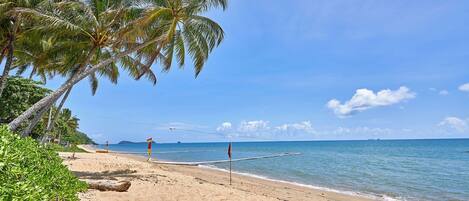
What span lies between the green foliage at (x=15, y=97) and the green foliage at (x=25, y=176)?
19.0 m

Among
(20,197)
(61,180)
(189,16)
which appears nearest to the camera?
(20,197)

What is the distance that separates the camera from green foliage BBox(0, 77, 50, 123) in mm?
19531

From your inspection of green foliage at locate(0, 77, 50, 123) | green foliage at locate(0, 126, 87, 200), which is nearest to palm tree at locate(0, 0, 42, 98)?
green foliage at locate(0, 126, 87, 200)

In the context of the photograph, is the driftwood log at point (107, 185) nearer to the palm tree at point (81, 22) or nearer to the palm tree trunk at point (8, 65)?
the palm tree at point (81, 22)

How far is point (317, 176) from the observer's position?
21688mm

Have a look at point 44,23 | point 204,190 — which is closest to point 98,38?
point 44,23

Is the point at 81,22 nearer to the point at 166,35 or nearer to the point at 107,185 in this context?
the point at 166,35

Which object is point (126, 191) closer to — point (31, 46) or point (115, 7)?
point (115, 7)

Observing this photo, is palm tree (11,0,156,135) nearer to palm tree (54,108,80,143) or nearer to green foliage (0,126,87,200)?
green foliage (0,126,87,200)

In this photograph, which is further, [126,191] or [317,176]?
[317,176]

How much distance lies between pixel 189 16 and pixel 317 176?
14.2 meters

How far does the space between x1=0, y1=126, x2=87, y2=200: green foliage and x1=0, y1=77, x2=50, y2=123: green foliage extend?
19.0m

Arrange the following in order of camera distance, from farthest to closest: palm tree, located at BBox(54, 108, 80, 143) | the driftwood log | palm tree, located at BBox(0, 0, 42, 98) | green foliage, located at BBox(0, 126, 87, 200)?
palm tree, located at BBox(54, 108, 80, 143), palm tree, located at BBox(0, 0, 42, 98), the driftwood log, green foliage, located at BBox(0, 126, 87, 200)

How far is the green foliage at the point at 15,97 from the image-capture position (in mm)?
19531
